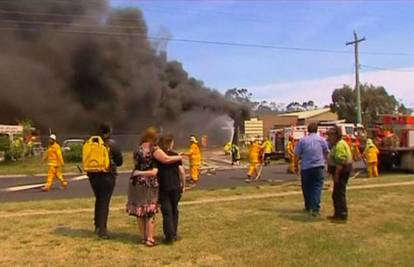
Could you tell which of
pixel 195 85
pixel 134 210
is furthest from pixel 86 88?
pixel 134 210

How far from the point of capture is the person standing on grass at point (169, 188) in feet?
24.5

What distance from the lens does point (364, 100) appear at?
Result: 240 feet

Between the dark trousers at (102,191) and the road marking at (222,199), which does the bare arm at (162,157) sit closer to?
the dark trousers at (102,191)

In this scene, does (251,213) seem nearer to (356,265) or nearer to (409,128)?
(356,265)

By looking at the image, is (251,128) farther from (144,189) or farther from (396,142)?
(144,189)

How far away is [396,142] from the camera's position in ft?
72.6

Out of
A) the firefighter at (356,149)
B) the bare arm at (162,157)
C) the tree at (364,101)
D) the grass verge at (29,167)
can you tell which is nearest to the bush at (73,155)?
the grass verge at (29,167)

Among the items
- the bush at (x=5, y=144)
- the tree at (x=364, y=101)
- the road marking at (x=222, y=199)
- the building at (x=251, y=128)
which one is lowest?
the road marking at (x=222, y=199)

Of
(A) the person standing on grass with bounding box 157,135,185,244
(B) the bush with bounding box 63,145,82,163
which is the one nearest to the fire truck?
(B) the bush with bounding box 63,145,82,163

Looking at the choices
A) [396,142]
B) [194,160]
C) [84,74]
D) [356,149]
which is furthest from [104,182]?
[84,74]

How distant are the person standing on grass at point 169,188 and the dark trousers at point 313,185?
2.72 meters

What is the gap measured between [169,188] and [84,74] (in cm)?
4718

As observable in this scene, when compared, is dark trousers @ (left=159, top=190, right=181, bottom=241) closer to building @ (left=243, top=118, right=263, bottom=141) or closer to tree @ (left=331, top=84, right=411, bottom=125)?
building @ (left=243, top=118, right=263, bottom=141)

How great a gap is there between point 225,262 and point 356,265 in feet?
4.74
